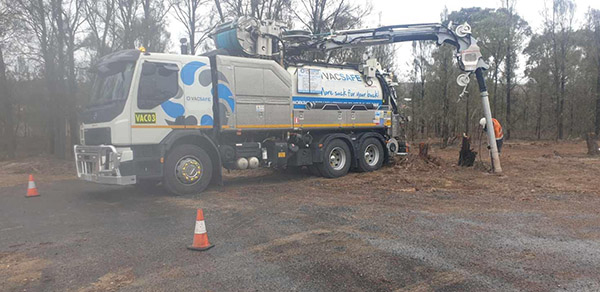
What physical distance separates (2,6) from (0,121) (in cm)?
998

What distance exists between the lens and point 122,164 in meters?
8.41

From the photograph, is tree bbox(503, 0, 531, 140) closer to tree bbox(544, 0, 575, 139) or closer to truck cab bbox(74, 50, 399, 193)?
tree bbox(544, 0, 575, 139)

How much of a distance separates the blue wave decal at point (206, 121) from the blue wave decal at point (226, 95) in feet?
1.81

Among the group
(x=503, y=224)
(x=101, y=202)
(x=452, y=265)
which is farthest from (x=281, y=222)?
(x=101, y=202)

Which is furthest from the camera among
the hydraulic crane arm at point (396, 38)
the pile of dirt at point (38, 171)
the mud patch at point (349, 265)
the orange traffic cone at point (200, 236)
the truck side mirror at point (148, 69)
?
the pile of dirt at point (38, 171)

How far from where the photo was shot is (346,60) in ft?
80.7

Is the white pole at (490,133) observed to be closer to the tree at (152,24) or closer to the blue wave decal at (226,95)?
the blue wave decal at (226,95)

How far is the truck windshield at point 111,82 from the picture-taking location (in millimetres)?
8766

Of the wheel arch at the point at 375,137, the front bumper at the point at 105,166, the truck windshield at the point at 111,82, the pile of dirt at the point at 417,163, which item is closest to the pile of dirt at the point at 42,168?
the truck windshield at the point at 111,82

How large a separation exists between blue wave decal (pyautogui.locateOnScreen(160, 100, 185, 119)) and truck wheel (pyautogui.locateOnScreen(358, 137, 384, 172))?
566 cm

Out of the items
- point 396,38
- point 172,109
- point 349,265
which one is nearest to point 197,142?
point 172,109

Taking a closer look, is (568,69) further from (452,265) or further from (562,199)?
(452,265)

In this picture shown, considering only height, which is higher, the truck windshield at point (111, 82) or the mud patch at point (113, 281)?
the truck windshield at point (111, 82)

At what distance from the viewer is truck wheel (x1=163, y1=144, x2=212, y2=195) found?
9.04 meters
